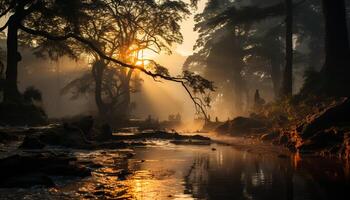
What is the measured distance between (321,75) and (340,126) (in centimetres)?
871

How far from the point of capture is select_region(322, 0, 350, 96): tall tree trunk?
19422 millimetres

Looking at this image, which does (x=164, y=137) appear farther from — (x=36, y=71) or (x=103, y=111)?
(x=36, y=71)

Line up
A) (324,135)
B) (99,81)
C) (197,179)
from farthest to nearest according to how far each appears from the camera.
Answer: (99,81) → (324,135) → (197,179)

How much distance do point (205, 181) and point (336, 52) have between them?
1396 centimetres

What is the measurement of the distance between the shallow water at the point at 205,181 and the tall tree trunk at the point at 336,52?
28.9 feet

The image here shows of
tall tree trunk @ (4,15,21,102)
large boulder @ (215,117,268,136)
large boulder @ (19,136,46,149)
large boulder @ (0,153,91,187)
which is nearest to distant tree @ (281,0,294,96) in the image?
large boulder @ (215,117,268,136)

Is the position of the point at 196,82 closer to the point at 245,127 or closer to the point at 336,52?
the point at 336,52

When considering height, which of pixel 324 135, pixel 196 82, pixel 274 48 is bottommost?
pixel 324 135

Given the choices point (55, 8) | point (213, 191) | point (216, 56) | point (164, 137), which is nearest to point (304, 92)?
point (164, 137)

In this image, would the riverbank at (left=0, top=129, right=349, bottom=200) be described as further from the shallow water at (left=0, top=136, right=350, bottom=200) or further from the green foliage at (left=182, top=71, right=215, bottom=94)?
the green foliage at (left=182, top=71, right=215, bottom=94)

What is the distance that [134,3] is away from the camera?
A: 38.8 meters

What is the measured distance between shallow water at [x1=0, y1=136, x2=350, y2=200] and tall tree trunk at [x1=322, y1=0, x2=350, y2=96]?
8.80 m

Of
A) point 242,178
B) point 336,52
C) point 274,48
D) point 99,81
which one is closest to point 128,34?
point 99,81

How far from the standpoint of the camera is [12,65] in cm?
2323
